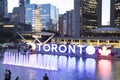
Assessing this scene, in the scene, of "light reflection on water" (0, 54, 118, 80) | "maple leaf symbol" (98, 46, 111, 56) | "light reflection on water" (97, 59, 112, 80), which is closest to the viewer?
"light reflection on water" (0, 54, 118, 80)

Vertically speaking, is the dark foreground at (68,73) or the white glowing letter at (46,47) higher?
the dark foreground at (68,73)

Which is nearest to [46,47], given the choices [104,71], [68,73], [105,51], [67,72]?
[105,51]

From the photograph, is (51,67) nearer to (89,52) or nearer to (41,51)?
(89,52)

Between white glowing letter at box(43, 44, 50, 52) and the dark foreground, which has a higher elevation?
the dark foreground

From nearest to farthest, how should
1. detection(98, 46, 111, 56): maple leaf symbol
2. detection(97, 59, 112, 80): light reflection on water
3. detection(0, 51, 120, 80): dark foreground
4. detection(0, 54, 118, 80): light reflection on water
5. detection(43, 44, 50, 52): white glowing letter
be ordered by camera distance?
detection(0, 51, 120, 80): dark foreground → detection(0, 54, 118, 80): light reflection on water → detection(97, 59, 112, 80): light reflection on water → detection(98, 46, 111, 56): maple leaf symbol → detection(43, 44, 50, 52): white glowing letter

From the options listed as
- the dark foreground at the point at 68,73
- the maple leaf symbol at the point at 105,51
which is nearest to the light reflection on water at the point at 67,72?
the dark foreground at the point at 68,73

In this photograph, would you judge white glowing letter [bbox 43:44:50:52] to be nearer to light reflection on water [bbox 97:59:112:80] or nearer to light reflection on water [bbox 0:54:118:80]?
light reflection on water [bbox 0:54:118:80]

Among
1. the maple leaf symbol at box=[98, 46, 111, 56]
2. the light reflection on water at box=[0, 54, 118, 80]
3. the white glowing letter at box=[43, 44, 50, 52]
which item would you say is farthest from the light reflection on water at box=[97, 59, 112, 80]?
the white glowing letter at box=[43, 44, 50, 52]

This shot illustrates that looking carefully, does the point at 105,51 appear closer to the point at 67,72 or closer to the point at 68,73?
the point at 67,72

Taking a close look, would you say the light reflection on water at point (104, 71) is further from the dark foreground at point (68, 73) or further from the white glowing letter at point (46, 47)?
the white glowing letter at point (46, 47)

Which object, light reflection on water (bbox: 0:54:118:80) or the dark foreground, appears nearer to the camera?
the dark foreground

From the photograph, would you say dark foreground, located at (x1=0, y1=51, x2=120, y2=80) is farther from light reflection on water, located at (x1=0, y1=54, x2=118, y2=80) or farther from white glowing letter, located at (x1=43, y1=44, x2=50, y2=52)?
white glowing letter, located at (x1=43, y1=44, x2=50, y2=52)

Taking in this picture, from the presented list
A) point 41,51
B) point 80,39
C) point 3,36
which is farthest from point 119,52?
point 80,39

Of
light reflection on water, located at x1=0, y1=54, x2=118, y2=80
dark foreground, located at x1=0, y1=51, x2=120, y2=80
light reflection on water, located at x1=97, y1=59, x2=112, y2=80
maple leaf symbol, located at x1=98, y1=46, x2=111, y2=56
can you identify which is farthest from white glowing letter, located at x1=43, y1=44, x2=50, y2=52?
dark foreground, located at x1=0, y1=51, x2=120, y2=80
